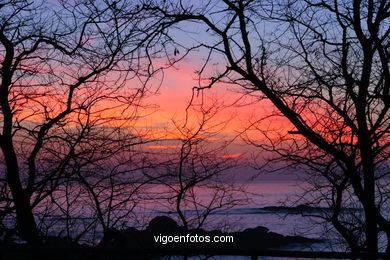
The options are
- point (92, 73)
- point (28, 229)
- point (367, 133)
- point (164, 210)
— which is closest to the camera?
point (367, 133)

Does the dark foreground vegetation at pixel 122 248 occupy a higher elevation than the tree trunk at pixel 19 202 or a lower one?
lower

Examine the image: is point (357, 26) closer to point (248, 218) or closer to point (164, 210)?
point (164, 210)

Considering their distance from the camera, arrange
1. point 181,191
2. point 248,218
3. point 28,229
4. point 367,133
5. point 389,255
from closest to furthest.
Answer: point 389,255 → point 367,133 → point 28,229 → point 181,191 → point 248,218

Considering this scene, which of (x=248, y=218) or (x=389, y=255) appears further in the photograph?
(x=248, y=218)

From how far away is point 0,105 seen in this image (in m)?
7.70

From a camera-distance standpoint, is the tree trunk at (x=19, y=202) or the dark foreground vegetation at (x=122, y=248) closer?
the dark foreground vegetation at (x=122, y=248)

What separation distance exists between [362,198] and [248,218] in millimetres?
64328

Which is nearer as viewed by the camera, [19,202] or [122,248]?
[122,248]

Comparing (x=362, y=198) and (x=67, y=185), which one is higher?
(x=67, y=185)

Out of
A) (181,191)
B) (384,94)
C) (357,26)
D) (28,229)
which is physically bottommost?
(28,229)

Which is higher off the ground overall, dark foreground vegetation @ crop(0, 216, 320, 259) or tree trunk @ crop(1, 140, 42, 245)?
tree trunk @ crop(1, 140, 42, 245)

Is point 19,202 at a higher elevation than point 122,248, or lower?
higher

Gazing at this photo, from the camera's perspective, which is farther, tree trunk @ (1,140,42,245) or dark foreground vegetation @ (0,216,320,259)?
tree trunk @ (1,140,42,245)

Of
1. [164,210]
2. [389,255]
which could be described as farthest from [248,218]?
[389,255]
